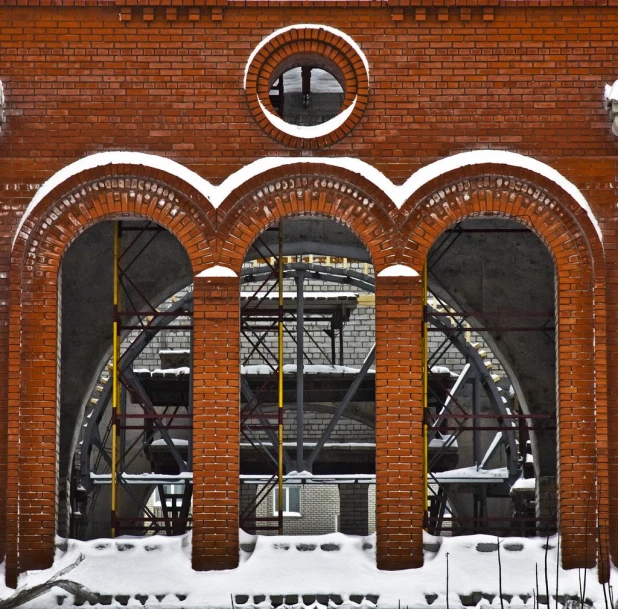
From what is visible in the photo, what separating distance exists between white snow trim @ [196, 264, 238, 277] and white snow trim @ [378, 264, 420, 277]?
4.82 feet

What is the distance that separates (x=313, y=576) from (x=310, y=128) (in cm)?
443

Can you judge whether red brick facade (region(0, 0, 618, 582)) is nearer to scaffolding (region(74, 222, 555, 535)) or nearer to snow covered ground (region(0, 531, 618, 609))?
snow covered ground (region(0, 531, 618, 609))

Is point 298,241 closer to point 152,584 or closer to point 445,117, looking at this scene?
Answer: point 445,117

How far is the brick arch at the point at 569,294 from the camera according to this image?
15.5m

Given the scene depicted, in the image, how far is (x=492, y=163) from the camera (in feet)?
52.0

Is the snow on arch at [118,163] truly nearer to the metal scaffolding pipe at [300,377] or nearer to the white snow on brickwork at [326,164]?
the white snow on brickwork at [326,164]

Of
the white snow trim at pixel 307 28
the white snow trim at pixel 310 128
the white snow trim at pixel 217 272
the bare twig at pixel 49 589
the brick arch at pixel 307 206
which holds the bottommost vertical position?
the bare twig at pixel 49 589

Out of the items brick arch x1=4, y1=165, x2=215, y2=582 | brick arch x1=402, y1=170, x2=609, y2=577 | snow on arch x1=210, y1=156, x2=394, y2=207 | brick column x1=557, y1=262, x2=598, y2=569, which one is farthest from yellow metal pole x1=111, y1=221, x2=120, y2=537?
brick column x1=557, y1=262, x2=598, y2=569

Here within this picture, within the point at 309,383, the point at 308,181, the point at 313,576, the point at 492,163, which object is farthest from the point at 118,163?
the point at 309,383

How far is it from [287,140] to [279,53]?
90 centimetres

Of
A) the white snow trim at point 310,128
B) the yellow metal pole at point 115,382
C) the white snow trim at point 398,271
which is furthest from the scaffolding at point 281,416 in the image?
the white snow trim at point 310,128

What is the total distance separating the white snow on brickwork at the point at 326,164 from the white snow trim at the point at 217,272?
2.03 feet

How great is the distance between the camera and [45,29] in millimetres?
16141

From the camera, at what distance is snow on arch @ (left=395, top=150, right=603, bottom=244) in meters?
15.8
